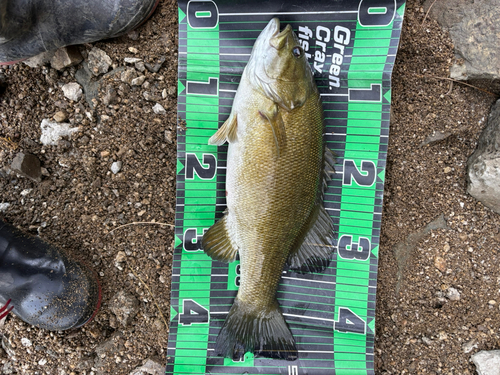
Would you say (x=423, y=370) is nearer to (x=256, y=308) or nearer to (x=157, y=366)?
(x=256, y=308)

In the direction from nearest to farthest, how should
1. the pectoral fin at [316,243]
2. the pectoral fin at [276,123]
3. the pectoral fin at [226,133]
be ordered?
the pectoral fin at [276,123] < the pectoral fin at [226,133] < the pectoral fin at [316,243]

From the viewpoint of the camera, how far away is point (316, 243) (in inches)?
82.4

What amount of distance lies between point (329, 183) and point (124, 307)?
168 cm

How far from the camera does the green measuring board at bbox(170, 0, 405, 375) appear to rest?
2152 mm

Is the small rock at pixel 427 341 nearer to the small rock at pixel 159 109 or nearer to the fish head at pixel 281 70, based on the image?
the fish head at pixel 281 70

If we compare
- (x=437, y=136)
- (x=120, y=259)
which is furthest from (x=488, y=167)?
(x=120, y=259)

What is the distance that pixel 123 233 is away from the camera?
2244 millimetres

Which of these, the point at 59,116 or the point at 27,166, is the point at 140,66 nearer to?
the point at 59,116

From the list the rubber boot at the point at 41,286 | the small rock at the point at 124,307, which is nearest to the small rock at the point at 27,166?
the rubber boot at the point at 41,286

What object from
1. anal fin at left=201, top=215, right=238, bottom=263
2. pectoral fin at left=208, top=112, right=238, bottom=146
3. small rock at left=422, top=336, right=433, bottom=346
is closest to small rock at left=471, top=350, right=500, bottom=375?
small rock at left=422, top=336, right=433, bottom=346

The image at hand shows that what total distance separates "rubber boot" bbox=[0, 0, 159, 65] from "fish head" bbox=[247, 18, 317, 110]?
3.03 feet

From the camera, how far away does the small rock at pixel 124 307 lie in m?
2.20

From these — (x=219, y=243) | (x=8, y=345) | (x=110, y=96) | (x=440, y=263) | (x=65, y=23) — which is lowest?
(x=8, y=345)

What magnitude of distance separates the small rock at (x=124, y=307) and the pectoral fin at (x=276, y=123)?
57.8 inches
